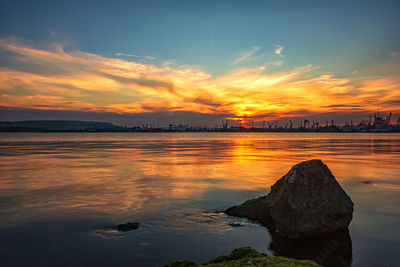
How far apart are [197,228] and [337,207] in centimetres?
376

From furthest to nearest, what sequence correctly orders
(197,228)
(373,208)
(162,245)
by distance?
(373,208), (197,228), (162,245)

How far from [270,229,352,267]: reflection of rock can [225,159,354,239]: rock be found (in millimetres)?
166

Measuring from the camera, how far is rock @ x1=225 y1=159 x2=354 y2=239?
7.14 m

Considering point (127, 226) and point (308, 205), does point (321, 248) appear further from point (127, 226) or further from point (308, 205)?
point (127, 226)

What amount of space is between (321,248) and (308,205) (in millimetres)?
1084

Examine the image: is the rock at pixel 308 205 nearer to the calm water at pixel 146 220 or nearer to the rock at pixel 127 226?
the calm water at pixel 146 220

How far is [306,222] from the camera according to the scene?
7113 millimetres

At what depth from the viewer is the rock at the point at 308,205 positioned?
7.14 metres

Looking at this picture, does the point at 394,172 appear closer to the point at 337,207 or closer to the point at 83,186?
the point at 337,207

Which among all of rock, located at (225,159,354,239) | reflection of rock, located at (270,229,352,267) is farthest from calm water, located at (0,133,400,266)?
rock, located at (225,159,354,239)

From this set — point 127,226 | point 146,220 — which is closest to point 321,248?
point 146,220

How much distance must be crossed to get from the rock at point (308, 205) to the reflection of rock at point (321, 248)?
166 mm

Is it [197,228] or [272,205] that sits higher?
[272,205]

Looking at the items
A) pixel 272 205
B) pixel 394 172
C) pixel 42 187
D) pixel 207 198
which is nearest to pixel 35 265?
pixel 272 205
